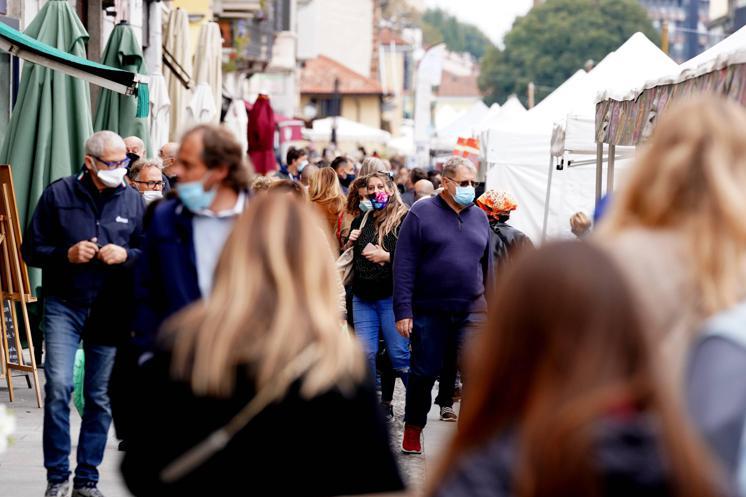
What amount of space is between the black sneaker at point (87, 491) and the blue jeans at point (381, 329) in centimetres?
346

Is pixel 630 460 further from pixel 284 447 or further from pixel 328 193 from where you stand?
pixel 328 193

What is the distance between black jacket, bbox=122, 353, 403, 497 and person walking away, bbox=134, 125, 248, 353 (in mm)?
1593

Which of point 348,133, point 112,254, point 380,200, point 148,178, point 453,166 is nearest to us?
point 112,254

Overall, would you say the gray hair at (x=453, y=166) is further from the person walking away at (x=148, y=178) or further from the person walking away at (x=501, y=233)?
the person walking away at (x=148, y=178)

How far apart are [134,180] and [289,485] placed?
7192 mm

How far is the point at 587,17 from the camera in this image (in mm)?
107250

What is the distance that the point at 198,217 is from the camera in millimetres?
5133

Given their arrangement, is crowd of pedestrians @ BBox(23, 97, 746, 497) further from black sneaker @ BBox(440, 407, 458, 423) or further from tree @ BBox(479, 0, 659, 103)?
tree @ BBox(479, 0, 659, 103)

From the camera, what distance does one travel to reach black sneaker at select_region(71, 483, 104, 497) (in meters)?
7.22

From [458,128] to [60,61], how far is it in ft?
99.7

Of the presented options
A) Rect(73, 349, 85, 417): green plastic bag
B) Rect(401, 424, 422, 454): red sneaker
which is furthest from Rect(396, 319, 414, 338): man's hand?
Rect(73, 349, 85, 417): green plastic bag

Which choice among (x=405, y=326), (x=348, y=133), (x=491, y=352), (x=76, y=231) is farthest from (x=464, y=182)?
(x=348, y=133)

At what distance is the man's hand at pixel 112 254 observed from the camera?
24.1 feet

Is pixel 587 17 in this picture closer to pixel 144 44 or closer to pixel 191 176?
pixel 144 44
